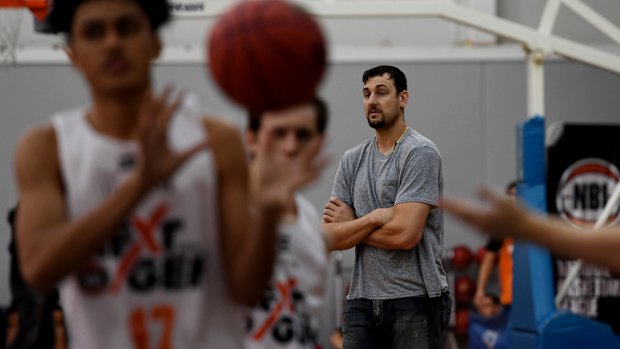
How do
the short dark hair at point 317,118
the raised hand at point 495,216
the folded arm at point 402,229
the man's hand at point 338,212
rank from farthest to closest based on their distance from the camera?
1. the man's hand at point 338,212
2. the folded arm at point 402,229
3. the short dark hair at point 317,118
4. the raised hand at point 495,216

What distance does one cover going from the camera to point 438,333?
20.0 feet

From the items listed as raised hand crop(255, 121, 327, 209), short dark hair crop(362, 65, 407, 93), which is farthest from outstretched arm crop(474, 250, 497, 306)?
raised hand crop(255, 121, 327, 209)

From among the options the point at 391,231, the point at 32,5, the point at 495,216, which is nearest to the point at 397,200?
the point at 391,231

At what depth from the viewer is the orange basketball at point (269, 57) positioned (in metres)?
3.10

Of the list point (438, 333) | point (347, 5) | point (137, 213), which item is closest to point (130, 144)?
point (137, 213)

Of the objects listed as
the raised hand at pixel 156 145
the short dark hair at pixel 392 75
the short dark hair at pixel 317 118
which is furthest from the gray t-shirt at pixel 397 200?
the raised hand at pixel 156 145

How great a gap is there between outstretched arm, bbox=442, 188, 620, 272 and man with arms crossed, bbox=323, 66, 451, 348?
3.01 m

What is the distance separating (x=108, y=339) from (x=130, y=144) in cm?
55

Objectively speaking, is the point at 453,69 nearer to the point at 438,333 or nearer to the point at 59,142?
the point at 438,333

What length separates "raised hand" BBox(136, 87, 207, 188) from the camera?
2.67 m

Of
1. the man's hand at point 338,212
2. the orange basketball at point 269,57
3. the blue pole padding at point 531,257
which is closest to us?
the orange basketball at point 269,57

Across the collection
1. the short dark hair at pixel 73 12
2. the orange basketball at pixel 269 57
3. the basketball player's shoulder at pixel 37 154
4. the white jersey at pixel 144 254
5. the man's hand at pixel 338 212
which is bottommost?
the man's hand at pixel 338 212

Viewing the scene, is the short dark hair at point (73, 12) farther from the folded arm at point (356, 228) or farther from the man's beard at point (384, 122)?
the man's beard at point (384, 122)

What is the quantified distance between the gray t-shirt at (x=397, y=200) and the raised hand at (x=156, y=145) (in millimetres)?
3365
